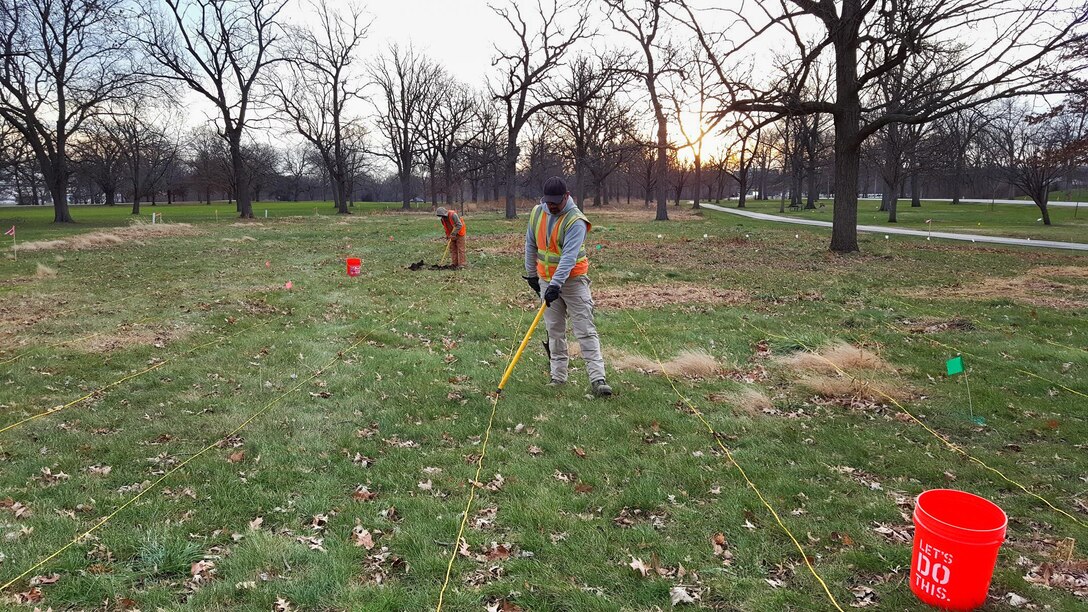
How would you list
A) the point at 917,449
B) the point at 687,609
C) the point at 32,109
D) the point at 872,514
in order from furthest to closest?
the point at 32,109
the point at 917,449
the point at 872,514
the point at 687,609

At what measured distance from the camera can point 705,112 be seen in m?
14.7

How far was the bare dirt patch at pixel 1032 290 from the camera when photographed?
11.3 meters

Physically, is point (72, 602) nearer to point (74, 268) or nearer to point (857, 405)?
point (857, 405)

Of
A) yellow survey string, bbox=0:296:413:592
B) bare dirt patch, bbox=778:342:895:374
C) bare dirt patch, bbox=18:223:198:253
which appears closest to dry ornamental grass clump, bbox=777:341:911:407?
bare dirt patch, bbox=778:342:895:374

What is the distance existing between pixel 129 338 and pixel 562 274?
21.1 feet

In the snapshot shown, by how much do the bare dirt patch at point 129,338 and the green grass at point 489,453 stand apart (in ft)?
0.20

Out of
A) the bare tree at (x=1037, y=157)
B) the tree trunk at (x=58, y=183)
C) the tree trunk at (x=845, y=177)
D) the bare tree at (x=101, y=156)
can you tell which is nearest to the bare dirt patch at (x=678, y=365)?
the tree trunk at (x=845, y=177)

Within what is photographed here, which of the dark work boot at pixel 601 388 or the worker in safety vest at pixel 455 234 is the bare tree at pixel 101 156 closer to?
the worker in safety vest at pixel 455 234

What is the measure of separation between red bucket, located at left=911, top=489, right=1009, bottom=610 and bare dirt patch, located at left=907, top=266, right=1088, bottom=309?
1020 centimetres

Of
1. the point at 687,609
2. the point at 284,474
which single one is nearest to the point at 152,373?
the point at 284,474

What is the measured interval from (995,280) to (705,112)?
7.33m

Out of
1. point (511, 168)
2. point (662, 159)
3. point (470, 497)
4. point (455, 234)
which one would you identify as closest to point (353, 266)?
point (455, 234)

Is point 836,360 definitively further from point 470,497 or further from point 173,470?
point 173,470

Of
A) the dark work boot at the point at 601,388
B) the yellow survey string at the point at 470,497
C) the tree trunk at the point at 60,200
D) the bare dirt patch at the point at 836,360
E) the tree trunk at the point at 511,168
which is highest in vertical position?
the tree trunk at the point at 511,168
